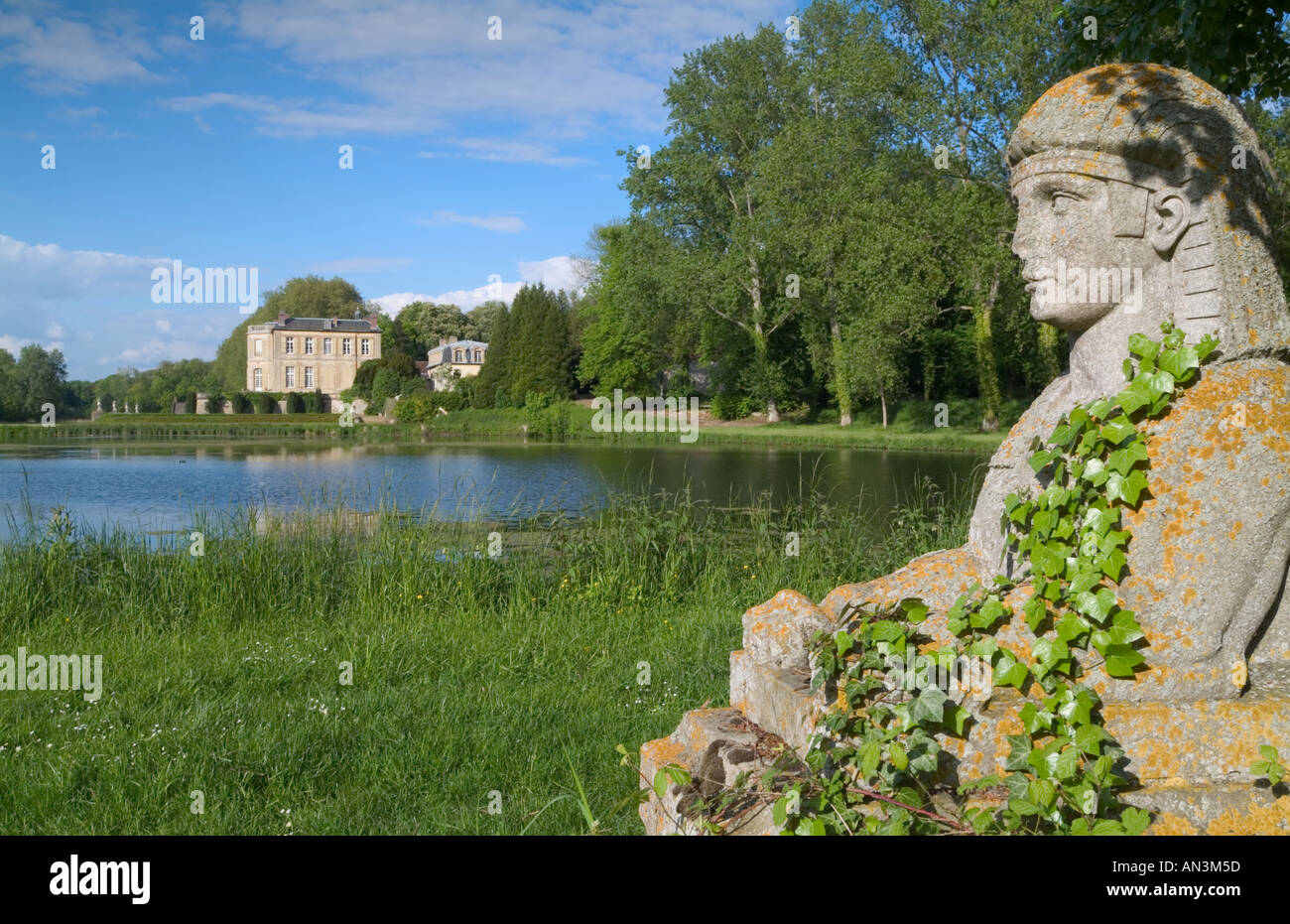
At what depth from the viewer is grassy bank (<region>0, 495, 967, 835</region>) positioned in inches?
139

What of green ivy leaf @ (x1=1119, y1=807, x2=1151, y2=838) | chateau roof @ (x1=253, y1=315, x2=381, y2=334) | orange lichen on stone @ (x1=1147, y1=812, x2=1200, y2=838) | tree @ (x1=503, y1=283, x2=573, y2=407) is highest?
chateau roof @ (x1=253, y1=315, x2=381, y2=334)

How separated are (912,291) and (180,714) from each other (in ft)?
87.3

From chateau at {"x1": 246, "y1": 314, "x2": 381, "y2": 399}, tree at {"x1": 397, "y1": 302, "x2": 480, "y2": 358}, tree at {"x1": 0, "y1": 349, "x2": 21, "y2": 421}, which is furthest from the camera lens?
tree at {"x1": 397, "y1": 302, "x2": 480, "y2": 358}

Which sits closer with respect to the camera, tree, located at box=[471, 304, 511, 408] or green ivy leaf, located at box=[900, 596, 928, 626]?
green ivy leaf, located at box=[900, 596, 928, 626]

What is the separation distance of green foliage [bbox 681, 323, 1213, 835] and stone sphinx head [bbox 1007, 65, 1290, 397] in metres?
0.13

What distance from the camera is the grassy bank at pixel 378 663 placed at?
139 inches

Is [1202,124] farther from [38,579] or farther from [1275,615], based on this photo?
[38,579]

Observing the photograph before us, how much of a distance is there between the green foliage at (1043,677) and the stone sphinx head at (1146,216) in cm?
13

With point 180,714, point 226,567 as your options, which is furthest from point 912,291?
point 180,714

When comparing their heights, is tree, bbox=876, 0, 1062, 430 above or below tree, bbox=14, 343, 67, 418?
above

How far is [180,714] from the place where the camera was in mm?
4355

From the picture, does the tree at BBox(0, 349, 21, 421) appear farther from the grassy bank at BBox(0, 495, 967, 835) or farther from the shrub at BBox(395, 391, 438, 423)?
the grassy bank at BBox(0, 495, 967, 835)

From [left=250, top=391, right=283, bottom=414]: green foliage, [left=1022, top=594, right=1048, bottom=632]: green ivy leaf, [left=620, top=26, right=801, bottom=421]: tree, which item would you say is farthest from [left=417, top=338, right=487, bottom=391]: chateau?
[left=1022, top=594, right=1048, bottom=632]: green ivy leaf

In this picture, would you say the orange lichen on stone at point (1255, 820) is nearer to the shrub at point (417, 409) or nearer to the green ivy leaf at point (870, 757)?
the green ivy leaf at point (870, 757)
